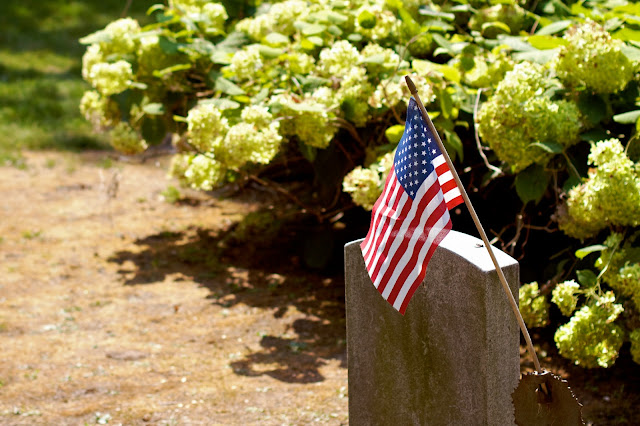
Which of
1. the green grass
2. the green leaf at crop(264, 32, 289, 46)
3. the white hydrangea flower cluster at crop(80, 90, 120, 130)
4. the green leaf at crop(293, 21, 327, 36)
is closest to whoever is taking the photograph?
the green leaf at crop(293, 21, 327, 36)

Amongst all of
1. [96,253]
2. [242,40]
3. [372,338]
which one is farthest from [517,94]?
[96,253]

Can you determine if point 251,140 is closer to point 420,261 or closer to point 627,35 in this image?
point 420,261

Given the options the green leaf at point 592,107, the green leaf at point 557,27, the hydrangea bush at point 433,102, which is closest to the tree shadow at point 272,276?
the hydrangea bush at point 433,102

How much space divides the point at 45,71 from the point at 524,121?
8591 mm

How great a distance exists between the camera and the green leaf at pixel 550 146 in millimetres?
3311

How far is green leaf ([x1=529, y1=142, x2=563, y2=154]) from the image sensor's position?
10.9 ft

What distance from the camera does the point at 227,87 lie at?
4.25m

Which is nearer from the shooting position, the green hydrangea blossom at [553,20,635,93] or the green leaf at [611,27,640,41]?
the green hydrangea blossom at [553,20,635,93]

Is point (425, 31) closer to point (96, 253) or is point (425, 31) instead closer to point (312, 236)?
point (312, 236)

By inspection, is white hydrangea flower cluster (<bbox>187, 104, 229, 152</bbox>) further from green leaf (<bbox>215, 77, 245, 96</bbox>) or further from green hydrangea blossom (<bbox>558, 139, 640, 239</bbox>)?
green hydrangea blossom (<bbox>558, 139, 640, 239</bbox>)

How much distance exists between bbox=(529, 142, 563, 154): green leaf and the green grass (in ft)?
18.7

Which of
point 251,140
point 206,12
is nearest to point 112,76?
point 206,12

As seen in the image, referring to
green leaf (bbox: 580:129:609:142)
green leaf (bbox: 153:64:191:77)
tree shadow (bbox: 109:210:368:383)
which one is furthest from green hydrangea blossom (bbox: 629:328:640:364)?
green leaf (bbox: 153:64:191:77)

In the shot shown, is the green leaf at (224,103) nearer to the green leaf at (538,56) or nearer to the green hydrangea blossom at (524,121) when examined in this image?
the green hydrangea blossom at (524,121)
